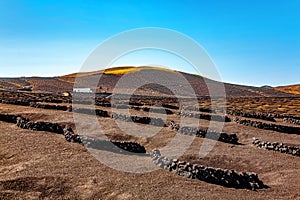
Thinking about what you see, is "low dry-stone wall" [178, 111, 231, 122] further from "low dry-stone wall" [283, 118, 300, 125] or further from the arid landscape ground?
the arid landscape ground

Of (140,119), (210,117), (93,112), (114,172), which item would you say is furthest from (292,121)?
(114,172)

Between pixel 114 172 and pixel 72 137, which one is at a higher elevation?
pixel 72 137

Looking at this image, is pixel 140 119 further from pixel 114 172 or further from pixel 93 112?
pixel 114 172

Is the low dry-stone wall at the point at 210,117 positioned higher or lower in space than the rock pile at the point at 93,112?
higher

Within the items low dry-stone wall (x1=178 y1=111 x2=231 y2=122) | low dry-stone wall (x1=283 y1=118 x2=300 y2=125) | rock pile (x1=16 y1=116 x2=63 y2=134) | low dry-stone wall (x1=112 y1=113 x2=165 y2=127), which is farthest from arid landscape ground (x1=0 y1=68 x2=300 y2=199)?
low dry-stone wall (x1=283 y1=118 x2=300 y2=125)

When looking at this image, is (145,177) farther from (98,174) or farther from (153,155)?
(153,155)

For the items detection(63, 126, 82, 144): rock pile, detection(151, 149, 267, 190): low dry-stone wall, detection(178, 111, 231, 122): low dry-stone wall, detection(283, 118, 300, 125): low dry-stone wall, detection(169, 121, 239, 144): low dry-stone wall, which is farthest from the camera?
detection(283, 118, 300, 125): low dry-stone wall

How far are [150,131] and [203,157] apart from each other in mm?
9161

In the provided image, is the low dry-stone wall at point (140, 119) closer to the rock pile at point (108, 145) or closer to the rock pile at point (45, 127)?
the rock pile at point (45, 127)

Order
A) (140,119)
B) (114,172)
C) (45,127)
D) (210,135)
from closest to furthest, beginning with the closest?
(114,172) < (45,127) < (210,135) < (140,119)

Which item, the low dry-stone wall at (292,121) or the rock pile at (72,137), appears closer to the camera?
the rock pile at (72,137)

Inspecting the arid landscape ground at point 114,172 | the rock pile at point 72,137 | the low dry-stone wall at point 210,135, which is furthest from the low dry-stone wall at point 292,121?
the rock pile at point 72,137

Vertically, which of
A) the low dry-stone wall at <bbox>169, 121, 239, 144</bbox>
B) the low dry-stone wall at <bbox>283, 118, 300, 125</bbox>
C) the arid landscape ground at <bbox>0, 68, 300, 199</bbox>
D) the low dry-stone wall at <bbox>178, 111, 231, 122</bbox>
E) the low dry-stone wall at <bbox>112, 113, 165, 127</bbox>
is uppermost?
the low dry-stone wall at <bbox>283, 118, 300, 125</bbox>

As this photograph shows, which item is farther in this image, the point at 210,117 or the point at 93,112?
the point at 210,117
